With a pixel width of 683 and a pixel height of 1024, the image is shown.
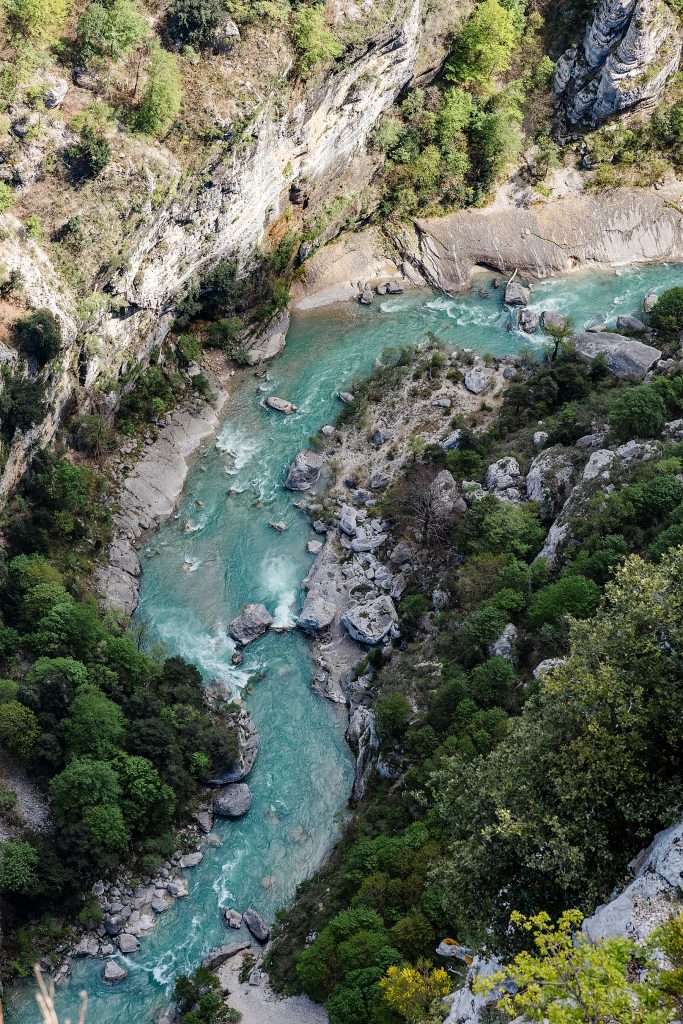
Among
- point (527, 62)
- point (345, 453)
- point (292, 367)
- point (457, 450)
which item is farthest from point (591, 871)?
point (527, 62)

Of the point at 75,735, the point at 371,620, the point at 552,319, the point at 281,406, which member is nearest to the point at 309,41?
the point at 281,406

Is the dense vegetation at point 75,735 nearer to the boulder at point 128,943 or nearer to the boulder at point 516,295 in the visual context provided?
the boulder at point 128,943

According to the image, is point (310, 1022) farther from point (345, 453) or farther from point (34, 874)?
point (345, 453)

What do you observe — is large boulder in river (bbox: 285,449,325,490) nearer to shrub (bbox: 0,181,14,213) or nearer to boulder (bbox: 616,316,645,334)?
shrub (bbox: 0,181,14,213)

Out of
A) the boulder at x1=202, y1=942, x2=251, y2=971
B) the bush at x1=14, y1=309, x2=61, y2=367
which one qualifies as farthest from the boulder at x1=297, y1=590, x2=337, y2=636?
the bush at x1=14, y1=309, x2=61, y2=367

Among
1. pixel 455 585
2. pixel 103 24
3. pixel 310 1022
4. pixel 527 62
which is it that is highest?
pixel 103 24

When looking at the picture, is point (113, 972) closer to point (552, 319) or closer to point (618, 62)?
point (552, 319)
